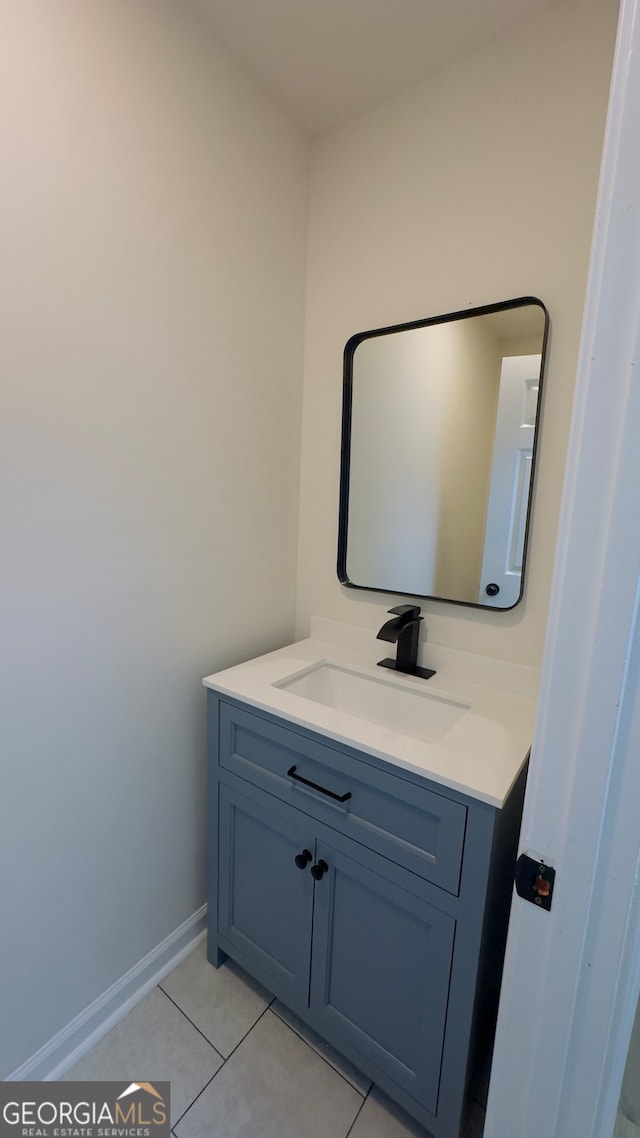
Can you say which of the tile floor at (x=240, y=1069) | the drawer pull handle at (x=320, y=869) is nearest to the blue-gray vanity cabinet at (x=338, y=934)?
the drawer pull handle at (x=320, y=869)

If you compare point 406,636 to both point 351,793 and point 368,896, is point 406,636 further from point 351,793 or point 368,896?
point 368,896

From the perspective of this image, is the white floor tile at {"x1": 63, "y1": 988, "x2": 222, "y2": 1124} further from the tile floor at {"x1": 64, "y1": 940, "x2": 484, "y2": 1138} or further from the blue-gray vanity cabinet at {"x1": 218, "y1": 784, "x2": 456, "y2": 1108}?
the blue-gray vanity cabinet at {"x1": 218, "y1": 784, "x2": 456, "y2": 1108}

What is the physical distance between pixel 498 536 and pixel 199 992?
1500mm

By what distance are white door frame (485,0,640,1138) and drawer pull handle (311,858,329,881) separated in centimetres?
57

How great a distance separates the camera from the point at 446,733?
112 cm

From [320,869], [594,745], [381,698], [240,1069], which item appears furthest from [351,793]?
[240,1069]

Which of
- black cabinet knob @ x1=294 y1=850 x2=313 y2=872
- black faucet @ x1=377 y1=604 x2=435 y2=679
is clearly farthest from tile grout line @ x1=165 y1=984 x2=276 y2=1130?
black faucet @ x1=377 y1=604 x2=435 y2=679

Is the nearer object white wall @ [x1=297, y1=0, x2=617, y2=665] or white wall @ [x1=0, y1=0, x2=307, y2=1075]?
white wall @ [x1=0, y1=0, x2=307, y2=1075]

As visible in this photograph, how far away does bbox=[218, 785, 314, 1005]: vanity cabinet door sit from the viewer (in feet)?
3.86

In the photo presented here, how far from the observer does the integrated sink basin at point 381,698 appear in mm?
1253

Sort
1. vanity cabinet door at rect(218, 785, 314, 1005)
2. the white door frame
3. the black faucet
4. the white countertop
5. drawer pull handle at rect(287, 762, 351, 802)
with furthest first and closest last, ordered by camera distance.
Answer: the black faucet, vanity cabinet door at rect(218, 785, 314, 1005), drawer pull handle at rect(287, 762, 351, 802), the white countertop, the white door frame

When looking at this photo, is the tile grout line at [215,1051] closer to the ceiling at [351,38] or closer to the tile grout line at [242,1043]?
the tile grout line at [242,1043]

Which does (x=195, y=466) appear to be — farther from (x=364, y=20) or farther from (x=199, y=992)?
(x=199, y=992)

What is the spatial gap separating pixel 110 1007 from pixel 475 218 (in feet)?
7.33
